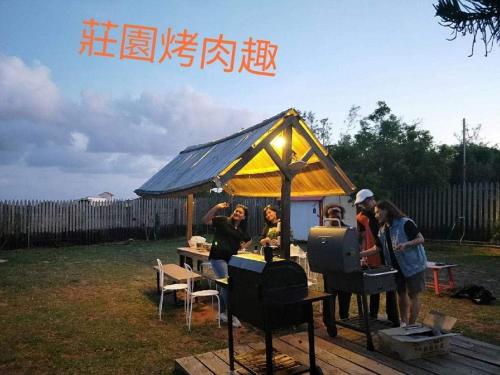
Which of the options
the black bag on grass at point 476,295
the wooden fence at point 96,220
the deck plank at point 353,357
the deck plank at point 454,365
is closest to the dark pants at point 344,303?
the deck plank at point 353,357

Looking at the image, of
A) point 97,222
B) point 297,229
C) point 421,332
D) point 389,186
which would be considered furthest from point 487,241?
point 97,222

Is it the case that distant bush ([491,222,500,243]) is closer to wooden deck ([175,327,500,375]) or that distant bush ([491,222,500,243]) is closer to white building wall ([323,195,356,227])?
white building wall ([323,195,356,227])

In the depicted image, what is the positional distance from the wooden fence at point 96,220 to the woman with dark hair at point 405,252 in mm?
15423

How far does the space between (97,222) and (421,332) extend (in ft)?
53.1

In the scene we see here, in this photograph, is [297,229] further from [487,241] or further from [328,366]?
[328,366]

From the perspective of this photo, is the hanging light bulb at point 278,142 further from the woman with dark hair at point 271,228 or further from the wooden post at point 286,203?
the woman with dark hair at point 271,228

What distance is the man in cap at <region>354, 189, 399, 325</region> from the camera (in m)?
5.31

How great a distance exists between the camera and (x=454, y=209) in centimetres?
1609

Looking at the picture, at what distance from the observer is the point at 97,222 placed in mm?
17938

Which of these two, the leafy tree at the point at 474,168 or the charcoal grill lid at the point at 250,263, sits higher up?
the leafy tree at the point at 474,168

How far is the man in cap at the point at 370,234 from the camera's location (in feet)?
17.4

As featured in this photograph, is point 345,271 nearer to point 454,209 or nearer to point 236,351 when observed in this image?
point 236,351

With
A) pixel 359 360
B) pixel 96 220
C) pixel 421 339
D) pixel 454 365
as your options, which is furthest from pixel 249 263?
pixel 96 220

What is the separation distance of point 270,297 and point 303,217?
14791mm
